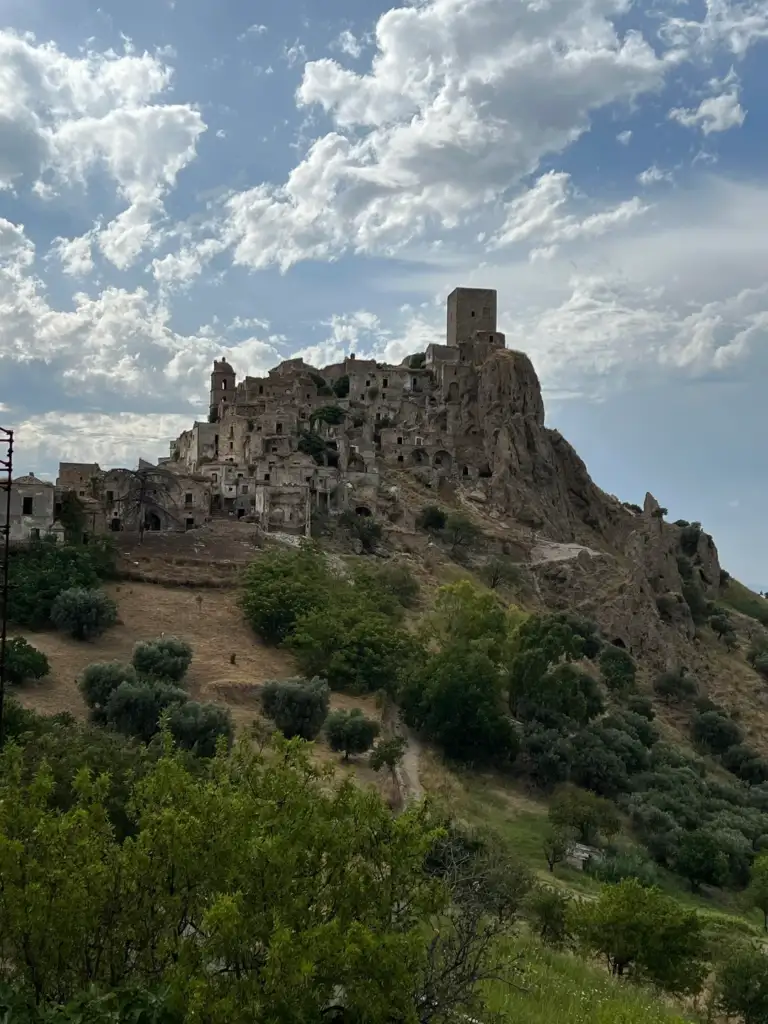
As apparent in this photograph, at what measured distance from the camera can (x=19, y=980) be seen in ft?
25.8

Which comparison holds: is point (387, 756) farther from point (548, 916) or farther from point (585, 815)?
point (548, 916)

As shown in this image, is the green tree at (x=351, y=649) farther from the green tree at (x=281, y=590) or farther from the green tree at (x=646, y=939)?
the green tree at (x=646, y=939)

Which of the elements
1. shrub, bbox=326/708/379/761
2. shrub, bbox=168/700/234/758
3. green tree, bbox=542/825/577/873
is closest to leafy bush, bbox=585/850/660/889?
green tree, bbox=542/825/577/873

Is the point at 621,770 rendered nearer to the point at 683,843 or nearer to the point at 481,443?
the point at 683,843

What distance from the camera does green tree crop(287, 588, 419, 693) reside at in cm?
A: 3562

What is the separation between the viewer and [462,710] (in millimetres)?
33562

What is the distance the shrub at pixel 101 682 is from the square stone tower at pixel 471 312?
2411 inches

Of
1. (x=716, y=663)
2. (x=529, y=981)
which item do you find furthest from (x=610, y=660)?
(x=529, y=981)

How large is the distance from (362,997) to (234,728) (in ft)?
70.1

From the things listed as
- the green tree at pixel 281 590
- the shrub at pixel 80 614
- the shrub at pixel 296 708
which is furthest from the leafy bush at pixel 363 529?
the shrub at pixel 296 708

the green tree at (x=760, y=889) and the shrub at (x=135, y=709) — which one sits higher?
the shrub at (x=135, y=709)

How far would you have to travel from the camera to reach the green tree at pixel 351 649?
117 ft

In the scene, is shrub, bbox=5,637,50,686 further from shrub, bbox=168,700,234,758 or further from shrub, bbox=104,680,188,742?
shrub, bbox=168,700,234,758

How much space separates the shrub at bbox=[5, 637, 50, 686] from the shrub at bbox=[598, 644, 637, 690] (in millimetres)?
27641
